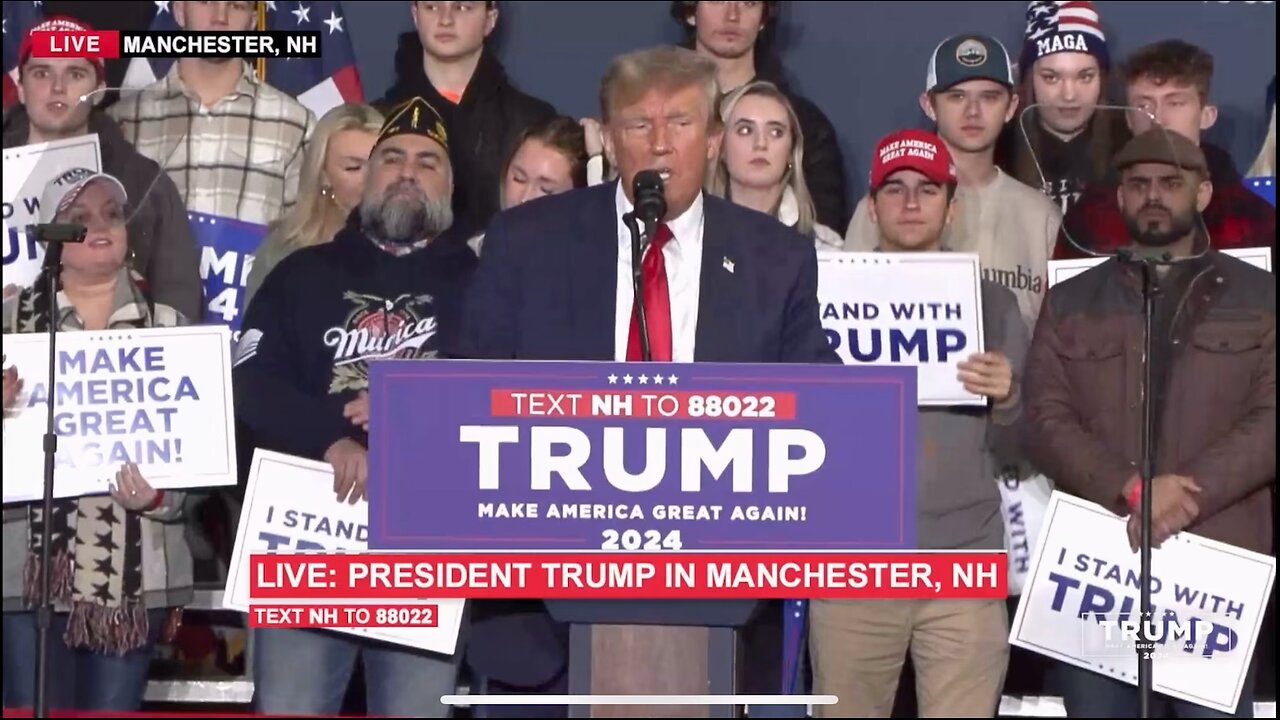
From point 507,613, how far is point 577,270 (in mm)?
759

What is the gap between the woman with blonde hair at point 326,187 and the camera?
5.21 metres

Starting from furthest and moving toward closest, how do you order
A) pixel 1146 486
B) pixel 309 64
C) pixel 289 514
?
pixel 309 64, pixel 289 514, pixel 1146 486

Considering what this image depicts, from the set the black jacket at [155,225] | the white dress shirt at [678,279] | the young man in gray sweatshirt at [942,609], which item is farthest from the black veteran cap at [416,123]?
the white dress shirt at [678,279]

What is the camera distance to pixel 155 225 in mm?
5410

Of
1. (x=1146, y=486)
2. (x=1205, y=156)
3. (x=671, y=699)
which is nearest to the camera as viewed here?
(x=671, y=699)

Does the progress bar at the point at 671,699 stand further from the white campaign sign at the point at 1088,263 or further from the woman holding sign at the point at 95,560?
the white campaign sign at the point at 1088,263

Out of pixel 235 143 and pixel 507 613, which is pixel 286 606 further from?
pixel 235 143

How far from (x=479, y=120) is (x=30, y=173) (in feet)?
3.98

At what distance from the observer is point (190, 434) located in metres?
5.09

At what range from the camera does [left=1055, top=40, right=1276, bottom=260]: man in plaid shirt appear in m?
5.37

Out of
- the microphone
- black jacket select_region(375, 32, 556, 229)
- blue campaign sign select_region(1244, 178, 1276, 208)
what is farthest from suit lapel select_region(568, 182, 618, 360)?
blue campaign sign select_region(1244, 178, 1276, 208)

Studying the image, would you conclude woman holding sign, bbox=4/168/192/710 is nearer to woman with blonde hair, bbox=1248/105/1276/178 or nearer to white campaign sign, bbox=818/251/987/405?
white campaign sign, bbox=818/251/987/405

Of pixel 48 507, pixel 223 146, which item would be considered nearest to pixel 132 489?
pixel 48 507

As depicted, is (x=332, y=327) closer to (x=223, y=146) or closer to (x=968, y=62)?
(x=223, y=146)
